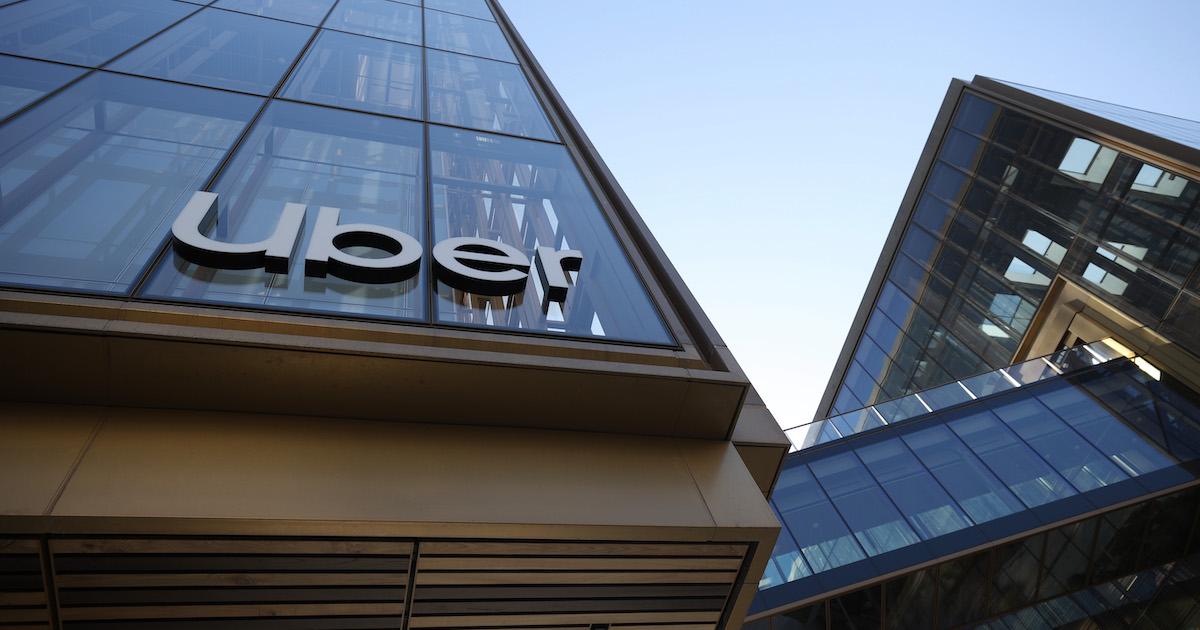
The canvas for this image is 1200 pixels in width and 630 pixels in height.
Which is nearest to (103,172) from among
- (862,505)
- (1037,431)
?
(862,505)

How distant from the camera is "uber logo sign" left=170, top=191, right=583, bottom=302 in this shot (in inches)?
264

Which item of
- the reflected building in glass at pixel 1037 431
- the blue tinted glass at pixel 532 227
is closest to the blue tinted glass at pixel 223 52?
the blue tinted glass at pixel 532 227

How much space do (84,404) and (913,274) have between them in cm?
3186

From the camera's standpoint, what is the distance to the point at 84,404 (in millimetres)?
5621

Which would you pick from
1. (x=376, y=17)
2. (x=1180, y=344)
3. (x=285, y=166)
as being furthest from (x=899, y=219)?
(x=285, y=166)

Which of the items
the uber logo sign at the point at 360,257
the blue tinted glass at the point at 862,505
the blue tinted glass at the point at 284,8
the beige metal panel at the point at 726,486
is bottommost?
the blue tinted glass at the point at 862,505

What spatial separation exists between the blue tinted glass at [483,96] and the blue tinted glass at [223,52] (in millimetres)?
2491

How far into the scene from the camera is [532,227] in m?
9.03

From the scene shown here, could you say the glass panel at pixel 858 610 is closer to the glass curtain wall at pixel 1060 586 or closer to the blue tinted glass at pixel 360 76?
the glass curtain wall at pixel 1060 586

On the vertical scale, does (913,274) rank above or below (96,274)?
below

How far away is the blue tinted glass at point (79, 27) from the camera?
31.6 ft

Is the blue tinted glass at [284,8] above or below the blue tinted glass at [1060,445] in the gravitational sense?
above

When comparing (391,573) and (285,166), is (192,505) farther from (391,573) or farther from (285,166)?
(285,166)

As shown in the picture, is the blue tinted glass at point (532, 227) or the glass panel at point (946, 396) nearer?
the blue tinted glass at point (532, 227)
